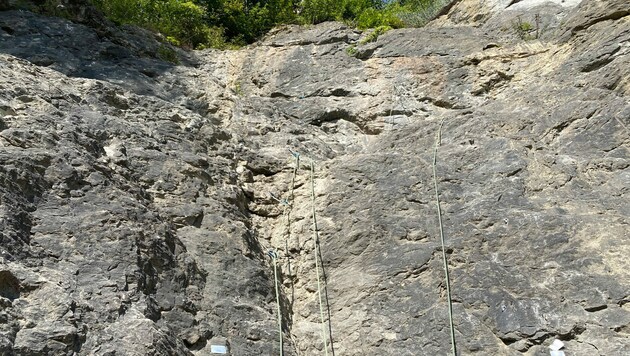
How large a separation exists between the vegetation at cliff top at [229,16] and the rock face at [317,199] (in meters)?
1.90

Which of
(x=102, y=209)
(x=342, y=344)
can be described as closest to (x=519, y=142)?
(x=342, y=344)

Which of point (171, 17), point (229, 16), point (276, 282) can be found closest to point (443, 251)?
point (276, 282)

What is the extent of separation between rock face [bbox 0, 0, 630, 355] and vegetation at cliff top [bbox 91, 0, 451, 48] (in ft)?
6.23

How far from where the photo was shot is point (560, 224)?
603 centimetres

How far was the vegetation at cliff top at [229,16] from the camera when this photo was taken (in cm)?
1099

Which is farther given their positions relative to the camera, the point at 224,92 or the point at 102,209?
the point at 224,92

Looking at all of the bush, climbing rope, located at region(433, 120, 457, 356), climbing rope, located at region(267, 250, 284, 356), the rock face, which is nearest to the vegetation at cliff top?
the bush

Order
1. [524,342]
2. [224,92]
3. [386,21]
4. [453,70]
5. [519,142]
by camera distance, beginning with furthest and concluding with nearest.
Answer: [386,21] → [453,70] → [224,92] → [519,142] → [524,342]

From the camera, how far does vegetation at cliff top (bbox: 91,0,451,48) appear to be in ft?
36.1

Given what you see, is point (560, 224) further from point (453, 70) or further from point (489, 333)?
point (453, 70)

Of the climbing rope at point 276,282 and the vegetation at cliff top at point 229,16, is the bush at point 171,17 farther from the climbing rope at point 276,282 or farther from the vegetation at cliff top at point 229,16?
the climbing rope at point 276,282

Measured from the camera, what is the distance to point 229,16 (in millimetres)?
11969

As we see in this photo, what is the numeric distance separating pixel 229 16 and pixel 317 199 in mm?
5832

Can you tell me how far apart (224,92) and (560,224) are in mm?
4299
